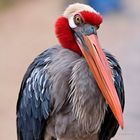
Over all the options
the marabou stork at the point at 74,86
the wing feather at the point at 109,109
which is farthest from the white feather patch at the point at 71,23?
the wing feather at the point at 109,109

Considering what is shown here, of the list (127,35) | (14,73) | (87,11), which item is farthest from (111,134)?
(127,35)

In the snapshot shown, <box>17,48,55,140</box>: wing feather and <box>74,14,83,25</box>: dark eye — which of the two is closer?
<box>74,14,83,25</box>: dark eye

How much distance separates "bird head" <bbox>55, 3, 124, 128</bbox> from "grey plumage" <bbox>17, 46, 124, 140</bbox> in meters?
0.08

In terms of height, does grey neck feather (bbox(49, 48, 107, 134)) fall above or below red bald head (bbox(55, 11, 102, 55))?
below

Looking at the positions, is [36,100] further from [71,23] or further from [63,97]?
[71,23]

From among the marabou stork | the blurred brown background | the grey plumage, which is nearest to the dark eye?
the marabou stork

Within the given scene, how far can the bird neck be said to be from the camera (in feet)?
14.3

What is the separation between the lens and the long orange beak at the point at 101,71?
163 inches

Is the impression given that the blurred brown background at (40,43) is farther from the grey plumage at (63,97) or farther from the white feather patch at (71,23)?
the white feather patch at (71,23)

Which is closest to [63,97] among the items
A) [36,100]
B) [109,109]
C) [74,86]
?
[74,86]

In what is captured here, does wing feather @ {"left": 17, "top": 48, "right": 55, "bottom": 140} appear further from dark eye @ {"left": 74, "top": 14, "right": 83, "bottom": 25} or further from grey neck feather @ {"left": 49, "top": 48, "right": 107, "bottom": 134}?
dark eye @ {"left": 74, "top": 14, "right": 83, "bottom": 25}

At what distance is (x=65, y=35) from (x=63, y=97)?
1.21ft

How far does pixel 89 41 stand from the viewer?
430 cm

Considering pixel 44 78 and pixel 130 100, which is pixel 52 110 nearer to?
pixel 44 78
